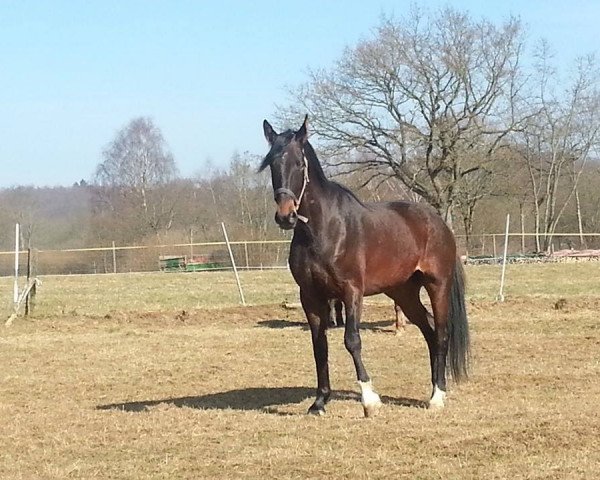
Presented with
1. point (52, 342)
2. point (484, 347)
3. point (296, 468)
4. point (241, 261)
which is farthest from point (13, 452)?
point (241, 261)

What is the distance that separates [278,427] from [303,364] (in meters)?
4.01

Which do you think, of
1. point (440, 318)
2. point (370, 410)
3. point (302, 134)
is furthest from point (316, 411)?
point (302, 134)

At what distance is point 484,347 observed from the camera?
11539 millimetres

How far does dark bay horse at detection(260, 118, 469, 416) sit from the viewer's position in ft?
23.0

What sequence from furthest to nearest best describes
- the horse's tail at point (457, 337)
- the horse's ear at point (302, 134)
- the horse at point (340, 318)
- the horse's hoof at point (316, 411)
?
the horse at point (340, 318) → the horse's tail at point (457, 337) → the horse's hoof at point (316, 411) → the horse's ear at point (302, 134)

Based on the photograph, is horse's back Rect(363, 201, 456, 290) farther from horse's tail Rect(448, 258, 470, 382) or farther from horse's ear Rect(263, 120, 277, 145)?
horse's ear Rect(263, 120, 277, 145)

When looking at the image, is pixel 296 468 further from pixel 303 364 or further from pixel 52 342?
pixel 52 342

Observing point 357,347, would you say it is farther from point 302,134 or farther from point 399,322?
point 399,322

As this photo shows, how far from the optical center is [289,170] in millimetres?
6891

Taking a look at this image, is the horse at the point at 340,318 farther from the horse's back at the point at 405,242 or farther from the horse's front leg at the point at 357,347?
the horse's front leg at the point at 357,347

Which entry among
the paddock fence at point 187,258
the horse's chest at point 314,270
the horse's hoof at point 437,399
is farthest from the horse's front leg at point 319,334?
the paddock fence at point 187,258

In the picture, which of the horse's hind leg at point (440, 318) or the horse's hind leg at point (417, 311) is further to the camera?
the horse's hind leg at point (417, 311)

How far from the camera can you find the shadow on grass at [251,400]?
7969 mm

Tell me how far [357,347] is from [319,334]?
0.39 meters
